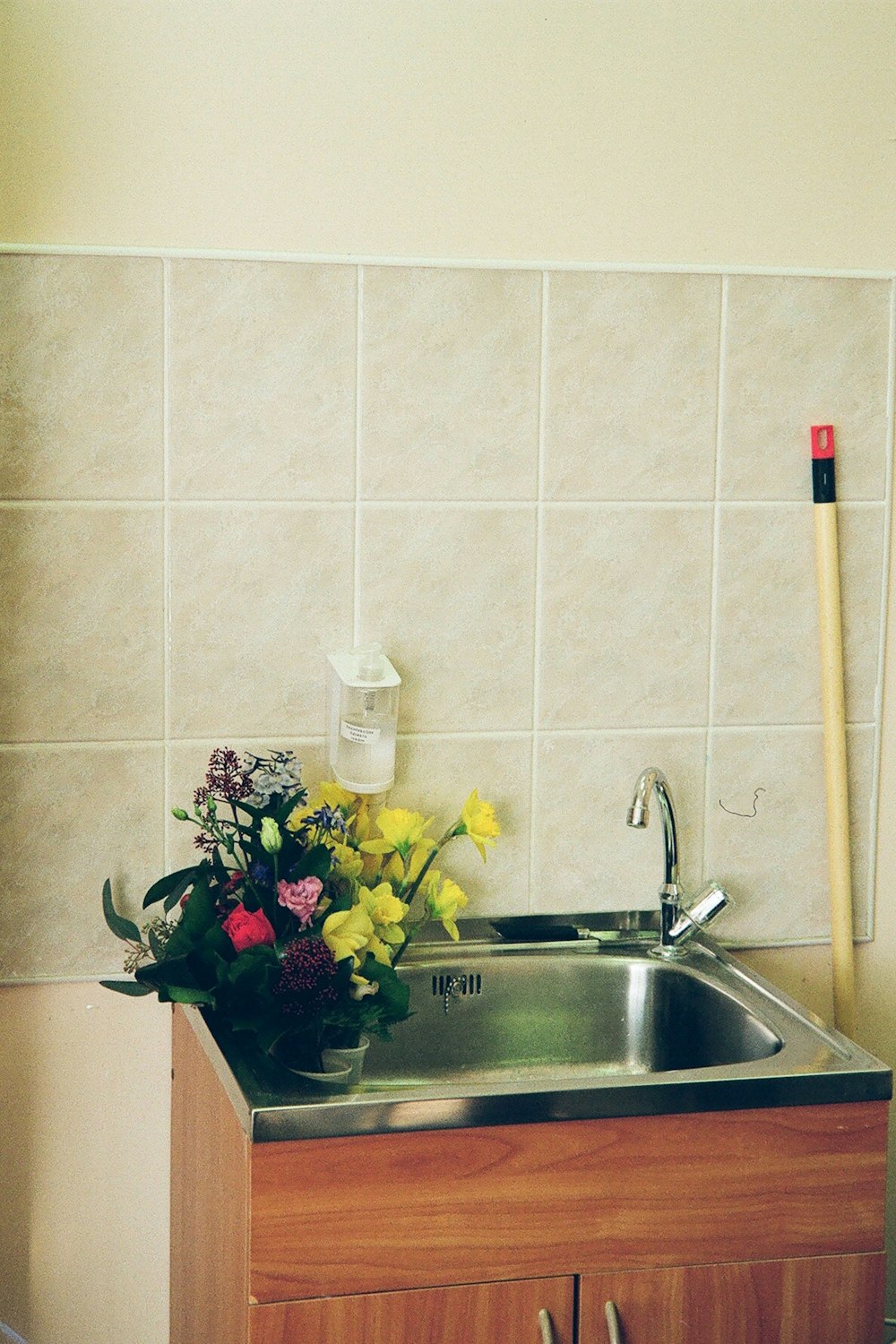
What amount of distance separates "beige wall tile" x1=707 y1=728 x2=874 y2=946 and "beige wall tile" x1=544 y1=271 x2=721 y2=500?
33cm

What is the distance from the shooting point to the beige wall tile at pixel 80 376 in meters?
1.54

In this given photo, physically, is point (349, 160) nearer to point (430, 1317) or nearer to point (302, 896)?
point (302, 896)

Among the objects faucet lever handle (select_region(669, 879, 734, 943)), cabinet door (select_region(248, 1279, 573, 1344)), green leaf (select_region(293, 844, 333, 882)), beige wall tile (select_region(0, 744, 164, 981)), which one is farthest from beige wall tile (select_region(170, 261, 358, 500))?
cabinet door (select_region(248, 1279, 573, 1344))

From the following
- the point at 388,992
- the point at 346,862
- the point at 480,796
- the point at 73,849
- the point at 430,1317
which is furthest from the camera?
the point at 480,796

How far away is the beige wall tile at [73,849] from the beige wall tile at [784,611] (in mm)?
705

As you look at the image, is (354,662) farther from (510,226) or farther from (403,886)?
(510,226)

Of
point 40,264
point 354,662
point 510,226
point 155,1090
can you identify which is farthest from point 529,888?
point 40,264

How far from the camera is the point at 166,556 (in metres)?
1.60

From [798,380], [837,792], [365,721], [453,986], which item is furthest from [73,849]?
[798,380]

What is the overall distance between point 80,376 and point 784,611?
2.88 feet

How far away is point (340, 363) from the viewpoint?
161cm


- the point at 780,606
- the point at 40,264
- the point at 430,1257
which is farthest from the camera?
the point at 780,606

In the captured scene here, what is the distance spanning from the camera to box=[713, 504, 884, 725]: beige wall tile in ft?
5.69

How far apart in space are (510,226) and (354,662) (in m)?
0.53
